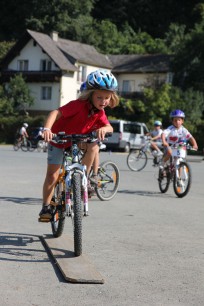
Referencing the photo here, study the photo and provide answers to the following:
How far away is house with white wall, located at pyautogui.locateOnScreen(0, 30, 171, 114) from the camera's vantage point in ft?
196

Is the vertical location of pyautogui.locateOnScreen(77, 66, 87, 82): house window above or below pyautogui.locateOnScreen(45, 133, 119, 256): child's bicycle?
above

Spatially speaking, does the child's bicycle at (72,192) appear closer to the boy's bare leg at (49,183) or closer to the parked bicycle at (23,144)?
the boy's bare leg at (49,183)

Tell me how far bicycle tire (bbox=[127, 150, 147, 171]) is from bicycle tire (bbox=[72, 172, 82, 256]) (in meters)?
13.6

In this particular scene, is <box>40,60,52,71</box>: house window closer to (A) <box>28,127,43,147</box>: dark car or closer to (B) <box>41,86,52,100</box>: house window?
(B) <box>41,86,52,100</box>: house window

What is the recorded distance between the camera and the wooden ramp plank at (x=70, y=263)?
461 cm

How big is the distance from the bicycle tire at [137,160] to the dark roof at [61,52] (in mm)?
39968

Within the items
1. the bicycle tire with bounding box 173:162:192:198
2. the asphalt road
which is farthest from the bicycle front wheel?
the asphalt road

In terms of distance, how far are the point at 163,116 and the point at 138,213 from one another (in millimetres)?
41240

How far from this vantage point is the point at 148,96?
168 ft

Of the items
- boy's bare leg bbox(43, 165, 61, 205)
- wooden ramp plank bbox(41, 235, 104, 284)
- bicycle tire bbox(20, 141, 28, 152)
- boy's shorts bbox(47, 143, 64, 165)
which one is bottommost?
wooden ramp plank bbox(41, 235, 104, 284)

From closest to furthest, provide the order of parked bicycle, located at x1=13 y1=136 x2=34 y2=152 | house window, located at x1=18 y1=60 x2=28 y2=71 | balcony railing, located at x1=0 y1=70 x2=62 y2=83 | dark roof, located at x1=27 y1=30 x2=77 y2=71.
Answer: parked bicycle, located at x1=13 y1=136 x2=34 y2=152
dark roof, located at x1=27 y1=30 x2=77 y2=71
balcony railing, located at x1=0 y1=70 x2=62 y2=83
house window, located at x1=18 y1=60 x2=28 y2=71

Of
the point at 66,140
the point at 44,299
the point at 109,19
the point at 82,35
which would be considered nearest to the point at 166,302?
the point at 44,299

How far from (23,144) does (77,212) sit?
28.4 m

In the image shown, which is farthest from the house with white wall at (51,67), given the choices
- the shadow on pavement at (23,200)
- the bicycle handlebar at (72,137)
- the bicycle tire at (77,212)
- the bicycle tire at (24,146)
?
the bicycle tire at (77,212)
